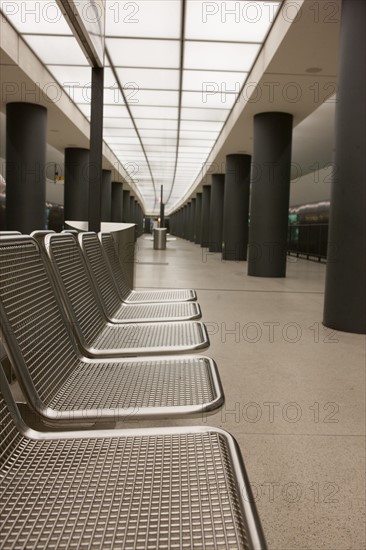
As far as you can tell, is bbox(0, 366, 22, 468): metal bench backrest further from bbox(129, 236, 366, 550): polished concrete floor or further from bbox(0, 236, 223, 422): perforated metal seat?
bbox(129, 236, 366, 550): polished concrete floor

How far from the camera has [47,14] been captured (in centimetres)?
869

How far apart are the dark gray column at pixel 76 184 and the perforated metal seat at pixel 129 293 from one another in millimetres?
15663

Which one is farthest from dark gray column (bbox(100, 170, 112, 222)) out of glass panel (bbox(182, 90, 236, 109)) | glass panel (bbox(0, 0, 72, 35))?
glass panel (bbox(0, 0, 72, 35))

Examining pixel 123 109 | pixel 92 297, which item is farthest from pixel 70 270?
pixel 123 109

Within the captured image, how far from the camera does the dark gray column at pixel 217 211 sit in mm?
24188

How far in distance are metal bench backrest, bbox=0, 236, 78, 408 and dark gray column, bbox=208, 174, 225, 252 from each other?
73.8 ft

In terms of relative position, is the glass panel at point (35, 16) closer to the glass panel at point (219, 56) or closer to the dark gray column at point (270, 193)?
the glass panel at point (219, 56)

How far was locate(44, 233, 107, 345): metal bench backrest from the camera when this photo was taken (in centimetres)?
206

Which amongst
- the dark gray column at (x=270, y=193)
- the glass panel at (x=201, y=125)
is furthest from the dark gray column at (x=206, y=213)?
the dark gray column at (x=270, y=193)

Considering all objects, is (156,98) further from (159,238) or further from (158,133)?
(159,238)

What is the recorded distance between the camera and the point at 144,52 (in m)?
9.98

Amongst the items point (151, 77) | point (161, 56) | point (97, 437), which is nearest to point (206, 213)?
point (151, 77)

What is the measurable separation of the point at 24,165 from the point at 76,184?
22.8 ft

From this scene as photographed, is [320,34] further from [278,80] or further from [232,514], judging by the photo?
[232,514]
